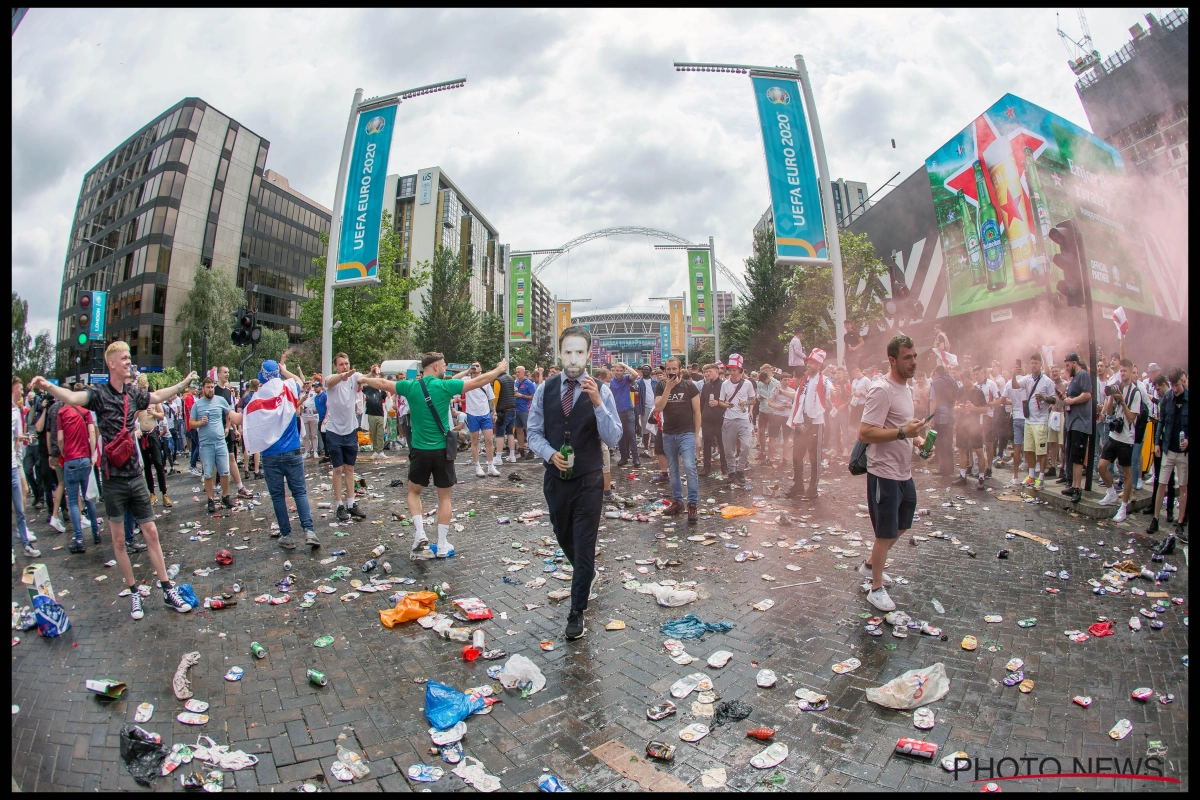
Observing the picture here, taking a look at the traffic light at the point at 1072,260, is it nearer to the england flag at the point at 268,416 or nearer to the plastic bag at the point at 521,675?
the plastic bag at the point at 521,675

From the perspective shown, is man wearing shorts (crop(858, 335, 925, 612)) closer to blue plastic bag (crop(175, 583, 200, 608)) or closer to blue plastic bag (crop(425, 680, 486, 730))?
blue plastic bag (crop(425, 680, 486, 730))

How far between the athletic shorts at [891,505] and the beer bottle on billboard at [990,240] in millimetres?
19821

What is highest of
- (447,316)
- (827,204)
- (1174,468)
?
(447,316)

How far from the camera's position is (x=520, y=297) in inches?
1177

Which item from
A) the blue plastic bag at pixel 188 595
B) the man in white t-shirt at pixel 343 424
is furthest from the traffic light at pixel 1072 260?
the blue plastic bag at pixel 188 595

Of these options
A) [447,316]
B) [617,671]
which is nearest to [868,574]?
[617,671]

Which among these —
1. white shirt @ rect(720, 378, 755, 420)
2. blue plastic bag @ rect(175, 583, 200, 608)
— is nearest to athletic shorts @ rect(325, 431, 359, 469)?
blue plastic bag @ rect(175, 583, 200, 608)

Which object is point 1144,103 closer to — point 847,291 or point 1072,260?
point 847,291

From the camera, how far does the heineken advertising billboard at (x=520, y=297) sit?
29281mm

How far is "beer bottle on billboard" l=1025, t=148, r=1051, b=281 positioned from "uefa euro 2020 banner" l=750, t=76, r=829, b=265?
11986mm

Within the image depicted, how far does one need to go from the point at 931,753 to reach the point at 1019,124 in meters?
24.2

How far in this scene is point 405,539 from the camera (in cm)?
616

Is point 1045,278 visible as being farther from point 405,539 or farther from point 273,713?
point 273,713

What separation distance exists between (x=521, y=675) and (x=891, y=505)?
3073 millimetres
